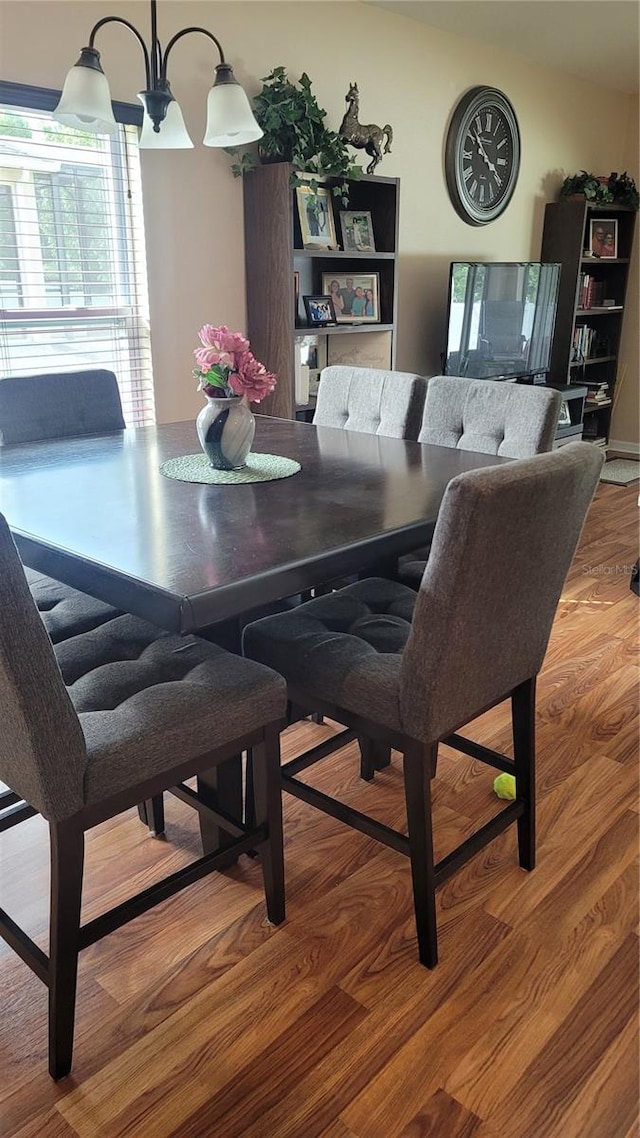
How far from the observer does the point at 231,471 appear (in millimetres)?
1868

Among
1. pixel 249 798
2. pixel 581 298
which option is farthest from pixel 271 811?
pixel 581 298

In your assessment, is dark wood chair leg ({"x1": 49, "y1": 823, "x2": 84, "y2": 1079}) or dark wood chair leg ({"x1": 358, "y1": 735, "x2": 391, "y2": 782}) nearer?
dark wood chair leg ({"x1": 49, "y1": 823, "x2": 84, "y2": 1079})

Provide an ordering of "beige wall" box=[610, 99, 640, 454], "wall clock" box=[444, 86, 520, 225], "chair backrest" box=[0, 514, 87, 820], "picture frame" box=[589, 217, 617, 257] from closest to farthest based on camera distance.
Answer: "chair backrest" box=[0, 514, 87, 820] < "wall clock" box=[444, 86, 520, 225] < "picture frame" box=[589, 217, 617, 257] < "beige wall" box=[610, 99, 640, 454]

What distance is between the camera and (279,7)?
3287 millimetres

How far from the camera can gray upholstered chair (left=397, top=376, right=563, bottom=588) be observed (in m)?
2.09

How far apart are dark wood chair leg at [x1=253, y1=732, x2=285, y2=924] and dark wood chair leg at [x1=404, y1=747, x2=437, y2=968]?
0.24 m

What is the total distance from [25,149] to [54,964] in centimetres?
257

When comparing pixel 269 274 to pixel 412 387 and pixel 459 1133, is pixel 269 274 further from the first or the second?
pixel 459 1133

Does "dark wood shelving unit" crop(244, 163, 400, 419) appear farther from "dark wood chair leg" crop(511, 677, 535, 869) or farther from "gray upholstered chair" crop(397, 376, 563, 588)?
"dark wood chair leg" crop(511, 677, 535, 869)

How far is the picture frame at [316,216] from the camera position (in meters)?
3.29

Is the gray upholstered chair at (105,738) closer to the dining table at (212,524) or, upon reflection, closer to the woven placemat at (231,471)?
the dining table at (212,524)

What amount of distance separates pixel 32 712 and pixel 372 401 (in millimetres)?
1673

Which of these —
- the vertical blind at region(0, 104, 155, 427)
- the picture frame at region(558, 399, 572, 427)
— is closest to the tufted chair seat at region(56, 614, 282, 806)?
the vertical blind at region(0, 104, 155, 427)

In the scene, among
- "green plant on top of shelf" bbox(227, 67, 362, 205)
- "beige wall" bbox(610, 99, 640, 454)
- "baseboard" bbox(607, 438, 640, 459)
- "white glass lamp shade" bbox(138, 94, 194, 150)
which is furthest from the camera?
→ "baseboard" bbox(607, 438, 640, 459)
